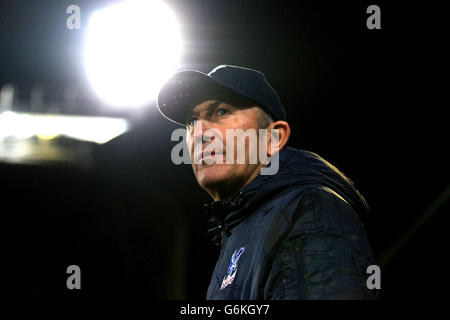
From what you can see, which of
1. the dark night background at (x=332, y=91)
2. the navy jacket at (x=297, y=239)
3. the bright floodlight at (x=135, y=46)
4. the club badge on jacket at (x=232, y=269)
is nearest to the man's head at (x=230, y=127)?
the navy jacket at (x=297, y=239)

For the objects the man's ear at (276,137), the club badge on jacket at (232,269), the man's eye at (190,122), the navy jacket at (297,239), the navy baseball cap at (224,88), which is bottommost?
the club badge on jacket at (232,269)

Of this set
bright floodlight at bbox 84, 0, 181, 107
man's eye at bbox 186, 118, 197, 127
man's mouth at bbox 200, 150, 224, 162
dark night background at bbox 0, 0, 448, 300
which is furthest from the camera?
bright floodlight at bbox 84, 0, 181, 107

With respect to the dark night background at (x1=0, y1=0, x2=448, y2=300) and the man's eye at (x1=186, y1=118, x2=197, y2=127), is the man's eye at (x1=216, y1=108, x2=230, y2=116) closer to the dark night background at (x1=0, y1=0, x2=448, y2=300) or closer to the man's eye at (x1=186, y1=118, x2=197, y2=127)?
the man's eye at (x1=186, y1=118, x2=197, y2=127)

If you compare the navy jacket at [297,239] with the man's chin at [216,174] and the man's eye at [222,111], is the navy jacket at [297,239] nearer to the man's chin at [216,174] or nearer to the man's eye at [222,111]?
the man's chin at [216,174]

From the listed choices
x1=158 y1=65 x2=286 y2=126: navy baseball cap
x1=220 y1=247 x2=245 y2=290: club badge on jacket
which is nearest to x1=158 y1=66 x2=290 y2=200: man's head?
x1=158 y1=65 x2=286 y2=126: navy baseball cap

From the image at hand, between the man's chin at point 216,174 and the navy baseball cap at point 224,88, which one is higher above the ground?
the navy baseball cap at point 224,88

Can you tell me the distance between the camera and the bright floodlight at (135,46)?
324 centimetres

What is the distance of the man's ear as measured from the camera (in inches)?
66.0

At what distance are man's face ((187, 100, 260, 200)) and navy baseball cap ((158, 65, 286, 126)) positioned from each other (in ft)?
0.14

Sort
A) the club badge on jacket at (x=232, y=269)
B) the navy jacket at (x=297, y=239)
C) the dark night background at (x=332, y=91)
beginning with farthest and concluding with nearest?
the dark night background at (x=332, y=91)
the club badge on jacket at (x=232, y=269)
the navy jacket at (x=297, y=239)

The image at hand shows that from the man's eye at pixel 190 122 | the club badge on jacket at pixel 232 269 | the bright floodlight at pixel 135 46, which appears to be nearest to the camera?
the club badge on jacket at pixel 232 269

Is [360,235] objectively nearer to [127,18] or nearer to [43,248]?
[127,18]

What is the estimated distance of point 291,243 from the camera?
112cm

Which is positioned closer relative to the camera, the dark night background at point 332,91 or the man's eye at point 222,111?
the man's eye at point 222,111
